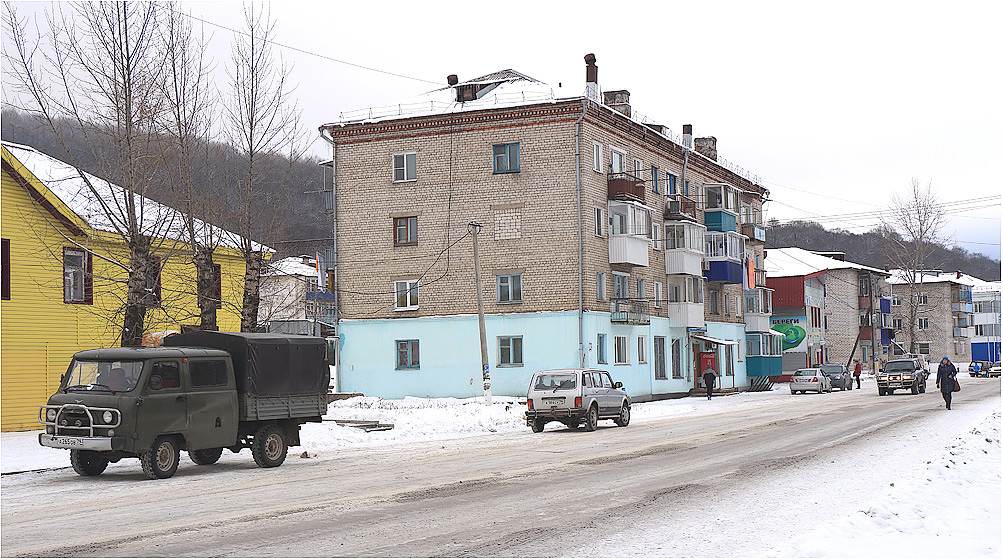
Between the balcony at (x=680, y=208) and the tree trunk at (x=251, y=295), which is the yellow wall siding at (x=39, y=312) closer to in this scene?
the tree trunk at (x=251, y=295)

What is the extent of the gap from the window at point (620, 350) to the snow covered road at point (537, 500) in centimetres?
2295

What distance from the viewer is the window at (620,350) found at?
4734 cm

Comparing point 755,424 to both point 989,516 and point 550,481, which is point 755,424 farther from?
point 989,516

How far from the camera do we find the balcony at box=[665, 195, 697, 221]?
54750 mm

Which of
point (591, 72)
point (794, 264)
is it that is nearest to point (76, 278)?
point (591, 72)

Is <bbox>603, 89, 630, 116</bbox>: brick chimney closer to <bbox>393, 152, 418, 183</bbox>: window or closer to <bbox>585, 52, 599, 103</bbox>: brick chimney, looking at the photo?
<bbox>585, 52, 599, 103</bbox>: brick chimney

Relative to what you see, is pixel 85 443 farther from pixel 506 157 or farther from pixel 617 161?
pixel 617 161

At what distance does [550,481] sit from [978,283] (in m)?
149

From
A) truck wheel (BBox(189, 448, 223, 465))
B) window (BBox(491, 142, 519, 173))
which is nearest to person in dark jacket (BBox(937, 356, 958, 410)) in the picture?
window (BBox(491, 142, 519, 173))

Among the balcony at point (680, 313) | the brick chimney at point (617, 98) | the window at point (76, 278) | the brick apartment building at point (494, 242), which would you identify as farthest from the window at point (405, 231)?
the window at point (76, 278)

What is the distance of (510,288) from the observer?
46.0 meters

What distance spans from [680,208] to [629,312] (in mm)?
11076

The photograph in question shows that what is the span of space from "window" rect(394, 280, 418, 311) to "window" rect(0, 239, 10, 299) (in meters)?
20.7

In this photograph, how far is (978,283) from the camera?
147250 millimetres
